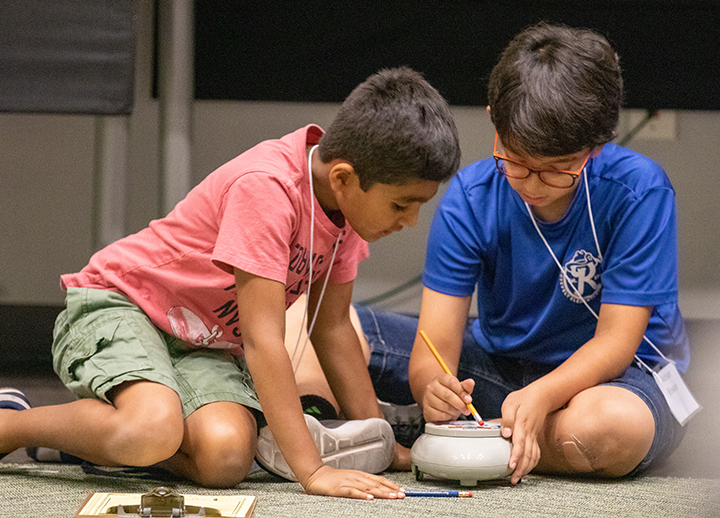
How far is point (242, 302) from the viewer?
3.06 ft

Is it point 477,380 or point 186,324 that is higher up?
point 186,324

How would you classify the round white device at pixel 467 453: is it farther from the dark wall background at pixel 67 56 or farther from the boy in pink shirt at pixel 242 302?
the dark wall background at pixel 67 56

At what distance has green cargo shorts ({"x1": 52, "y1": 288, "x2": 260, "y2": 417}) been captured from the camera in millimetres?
997

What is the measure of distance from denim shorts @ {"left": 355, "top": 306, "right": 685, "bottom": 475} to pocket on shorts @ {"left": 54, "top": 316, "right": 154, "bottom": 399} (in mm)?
483

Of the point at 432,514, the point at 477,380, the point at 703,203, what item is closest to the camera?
the point at 432,514

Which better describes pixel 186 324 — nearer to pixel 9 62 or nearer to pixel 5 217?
pixel 9 62

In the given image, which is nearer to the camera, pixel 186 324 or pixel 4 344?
pixel 186 324

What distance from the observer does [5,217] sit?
2.39 m

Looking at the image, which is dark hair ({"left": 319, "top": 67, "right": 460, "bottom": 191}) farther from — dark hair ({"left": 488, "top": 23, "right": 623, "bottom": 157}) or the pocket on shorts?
the pocket on shorts

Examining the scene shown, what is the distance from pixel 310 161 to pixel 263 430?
1.22 feet

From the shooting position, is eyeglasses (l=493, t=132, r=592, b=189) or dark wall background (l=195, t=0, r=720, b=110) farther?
dark wall background (l=195, t=0, r=720, b=110)

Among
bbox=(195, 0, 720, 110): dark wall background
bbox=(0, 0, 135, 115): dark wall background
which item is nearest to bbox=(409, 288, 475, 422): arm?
bbox=(0, 0, 135, 115): dark wall background

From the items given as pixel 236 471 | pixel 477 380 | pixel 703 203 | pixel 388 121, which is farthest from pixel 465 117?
pixel 236 471

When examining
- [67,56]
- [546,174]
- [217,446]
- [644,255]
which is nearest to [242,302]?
[217,446]
